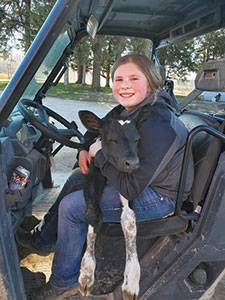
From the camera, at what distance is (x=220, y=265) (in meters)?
1.63

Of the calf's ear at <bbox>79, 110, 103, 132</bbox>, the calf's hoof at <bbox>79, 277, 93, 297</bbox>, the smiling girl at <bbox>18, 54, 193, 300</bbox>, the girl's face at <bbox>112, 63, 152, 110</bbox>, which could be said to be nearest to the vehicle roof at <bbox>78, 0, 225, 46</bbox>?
the girl's face at <bbox>112, 63, 152, 110</bbox>

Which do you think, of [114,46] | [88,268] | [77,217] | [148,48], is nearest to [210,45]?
[148,48]

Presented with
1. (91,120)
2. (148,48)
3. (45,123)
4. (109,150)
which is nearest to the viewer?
(109,150)

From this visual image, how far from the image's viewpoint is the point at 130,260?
1.54m

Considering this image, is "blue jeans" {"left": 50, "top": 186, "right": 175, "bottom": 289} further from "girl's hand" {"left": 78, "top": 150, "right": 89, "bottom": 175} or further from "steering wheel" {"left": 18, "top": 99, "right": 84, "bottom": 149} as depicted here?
"steering wheel" {"left": 18, "top": 99, "right": 84, "bottom": 149}

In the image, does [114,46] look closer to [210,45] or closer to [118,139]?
[210,45]

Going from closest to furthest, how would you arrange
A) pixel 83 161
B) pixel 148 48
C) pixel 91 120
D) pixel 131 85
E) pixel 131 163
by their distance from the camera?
pixel 131 163, pixel 91 120, pixel 131 85, pixel 83 161, pixel 148 48

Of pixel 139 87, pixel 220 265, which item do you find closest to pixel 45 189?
pixel 139 87

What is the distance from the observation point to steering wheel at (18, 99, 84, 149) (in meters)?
1.99

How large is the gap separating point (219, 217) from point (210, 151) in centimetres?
35

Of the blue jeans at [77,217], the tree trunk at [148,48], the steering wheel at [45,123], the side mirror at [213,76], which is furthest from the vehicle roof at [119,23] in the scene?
the side mirror at [213,76]

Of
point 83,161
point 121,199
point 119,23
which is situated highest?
point 119,23

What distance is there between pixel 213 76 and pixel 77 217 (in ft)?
3.52

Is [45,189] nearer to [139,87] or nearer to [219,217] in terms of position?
[139,87]
